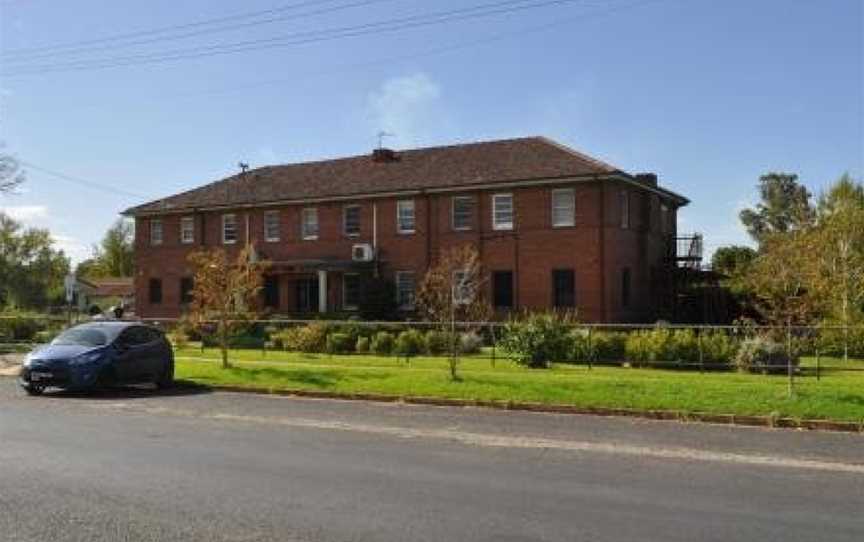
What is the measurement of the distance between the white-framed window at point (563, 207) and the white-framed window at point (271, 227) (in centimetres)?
1431

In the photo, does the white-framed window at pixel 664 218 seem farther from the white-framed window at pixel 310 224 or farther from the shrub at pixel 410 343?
the shrub at pixel 410 343

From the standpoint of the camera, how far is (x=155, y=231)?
5438 centimetres

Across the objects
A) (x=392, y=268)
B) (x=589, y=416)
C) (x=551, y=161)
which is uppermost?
(x=551, y=161)

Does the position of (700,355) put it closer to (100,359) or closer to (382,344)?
(382,344)

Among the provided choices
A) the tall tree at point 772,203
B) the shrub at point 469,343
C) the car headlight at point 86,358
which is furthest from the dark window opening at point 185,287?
the tall tree at point 772,203

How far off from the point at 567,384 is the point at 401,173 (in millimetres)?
27812

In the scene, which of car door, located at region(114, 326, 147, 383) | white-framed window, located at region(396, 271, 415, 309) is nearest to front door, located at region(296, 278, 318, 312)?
white-framed window, located at region(396, 271, 415, 309)

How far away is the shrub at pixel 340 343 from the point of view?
31938 mm

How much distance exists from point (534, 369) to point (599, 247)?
15689 mm

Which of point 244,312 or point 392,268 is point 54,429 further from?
point 392,268

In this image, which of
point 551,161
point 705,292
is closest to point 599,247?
point 551,161

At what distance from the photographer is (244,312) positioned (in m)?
28.0

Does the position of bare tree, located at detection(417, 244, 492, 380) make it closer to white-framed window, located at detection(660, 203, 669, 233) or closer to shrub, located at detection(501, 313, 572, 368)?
shrub, located at detection(501, 313, 572, 368)

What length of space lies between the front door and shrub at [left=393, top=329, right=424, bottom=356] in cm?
1817
